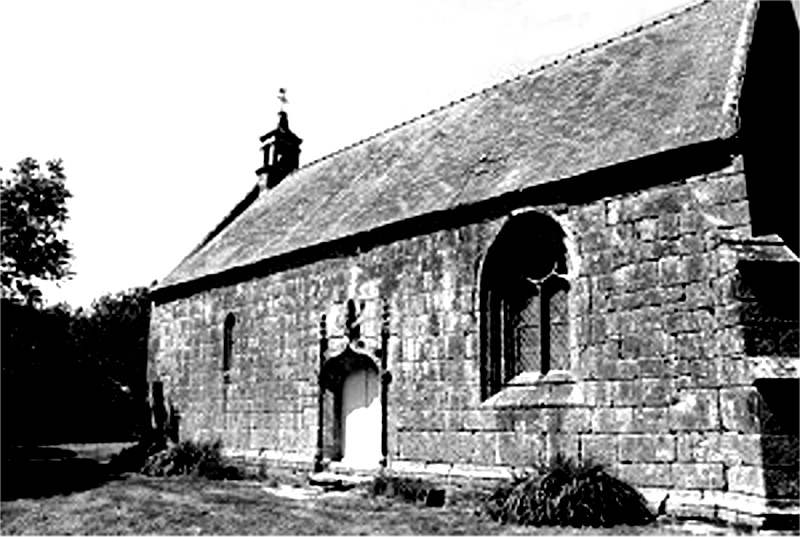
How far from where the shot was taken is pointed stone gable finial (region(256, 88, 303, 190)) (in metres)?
24.4

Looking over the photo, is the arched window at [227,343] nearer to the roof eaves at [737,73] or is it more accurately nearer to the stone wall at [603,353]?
the stone wall at [603,353]

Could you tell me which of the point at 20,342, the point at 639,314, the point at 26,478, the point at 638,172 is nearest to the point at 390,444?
the point at 639,314

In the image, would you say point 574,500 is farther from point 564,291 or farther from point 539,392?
point 564,291

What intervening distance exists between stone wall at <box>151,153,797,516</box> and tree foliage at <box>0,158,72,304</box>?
296 inches

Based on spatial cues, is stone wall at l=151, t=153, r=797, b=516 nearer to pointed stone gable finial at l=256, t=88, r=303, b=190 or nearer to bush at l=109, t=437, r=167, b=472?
bush at l=109, t=437, r=167, b=472

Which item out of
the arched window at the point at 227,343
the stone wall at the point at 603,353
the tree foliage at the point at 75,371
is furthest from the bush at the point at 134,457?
the stone wall at the point at 603,353

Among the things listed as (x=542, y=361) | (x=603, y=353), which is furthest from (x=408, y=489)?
(x=603, y=353)

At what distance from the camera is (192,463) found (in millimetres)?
16453

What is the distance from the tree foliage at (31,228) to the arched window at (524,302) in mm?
12092

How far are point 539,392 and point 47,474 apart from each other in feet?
36.2

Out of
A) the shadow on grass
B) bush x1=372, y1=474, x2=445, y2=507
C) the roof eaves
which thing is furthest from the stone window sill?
the shadow on grass

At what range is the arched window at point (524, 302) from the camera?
37.7 feet

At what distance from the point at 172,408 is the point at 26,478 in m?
4.49

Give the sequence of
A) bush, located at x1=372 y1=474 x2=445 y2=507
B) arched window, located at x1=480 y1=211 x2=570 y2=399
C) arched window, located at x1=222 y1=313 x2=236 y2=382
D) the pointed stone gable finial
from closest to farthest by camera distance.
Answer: arched window, located at x1=480 y1=211 x2=570 y2=399 → bush, located at x1=372 y1=474 x2=445 y2=507 → arched window, located at x1=222 y1=313 x2=236 y2=382 → the pointed stone gable finial
